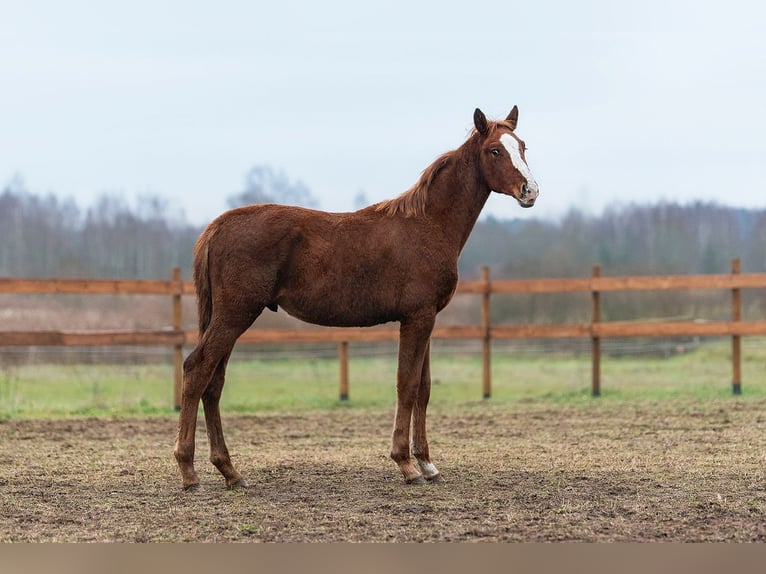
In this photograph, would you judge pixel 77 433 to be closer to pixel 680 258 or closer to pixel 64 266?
pixel 64 266

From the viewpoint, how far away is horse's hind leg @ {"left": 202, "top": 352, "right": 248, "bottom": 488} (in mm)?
5438

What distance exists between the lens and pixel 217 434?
18.0 ft

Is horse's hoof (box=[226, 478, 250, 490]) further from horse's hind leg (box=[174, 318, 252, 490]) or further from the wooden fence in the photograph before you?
the wooden fence

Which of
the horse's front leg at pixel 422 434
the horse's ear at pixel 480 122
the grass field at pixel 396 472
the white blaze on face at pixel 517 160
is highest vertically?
Result: the horse's ear at pixel 480 122

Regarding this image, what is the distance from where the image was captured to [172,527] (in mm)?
4301

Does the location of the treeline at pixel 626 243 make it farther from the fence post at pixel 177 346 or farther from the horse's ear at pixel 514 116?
the horse's ear at pixel 514 116

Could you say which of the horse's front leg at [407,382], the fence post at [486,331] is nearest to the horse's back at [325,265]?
the horse's front leg at [407,382]

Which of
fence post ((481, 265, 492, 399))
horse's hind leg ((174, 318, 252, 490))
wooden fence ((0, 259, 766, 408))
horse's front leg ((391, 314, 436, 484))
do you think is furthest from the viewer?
fence post ((481, 265, 492, 399))

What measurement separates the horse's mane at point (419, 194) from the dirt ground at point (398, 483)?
1.78 metres

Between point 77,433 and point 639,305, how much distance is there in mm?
13906

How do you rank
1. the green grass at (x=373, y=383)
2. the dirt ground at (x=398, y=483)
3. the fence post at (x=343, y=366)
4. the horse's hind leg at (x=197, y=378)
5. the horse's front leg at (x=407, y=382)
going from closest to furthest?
the dirt ground at (x=398, y=483) → the horse's hind leg at (x=197, y=378) → the horse's front leg at (x=407, y=382) → the green grass at (x=373, y=383) → the fence post at (x=343, y=366)

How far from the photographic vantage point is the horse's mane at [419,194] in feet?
19.0

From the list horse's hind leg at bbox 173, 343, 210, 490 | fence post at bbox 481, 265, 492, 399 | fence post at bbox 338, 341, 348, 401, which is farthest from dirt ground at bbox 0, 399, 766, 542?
fence post at bbox 481, 265, 492, 399

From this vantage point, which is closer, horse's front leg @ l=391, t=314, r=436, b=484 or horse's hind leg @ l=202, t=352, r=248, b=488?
horse's hind leg @ l=202, t=352, r=248, b=488
